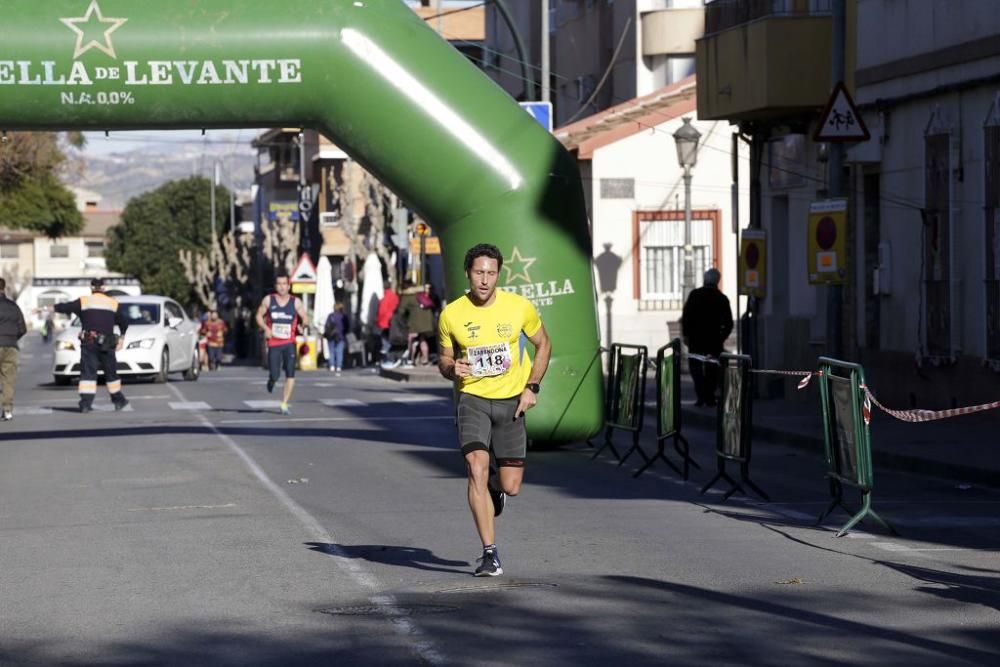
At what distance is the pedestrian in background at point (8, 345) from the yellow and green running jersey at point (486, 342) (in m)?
14.5

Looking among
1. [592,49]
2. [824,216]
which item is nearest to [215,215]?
[592,49]

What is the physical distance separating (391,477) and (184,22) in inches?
175

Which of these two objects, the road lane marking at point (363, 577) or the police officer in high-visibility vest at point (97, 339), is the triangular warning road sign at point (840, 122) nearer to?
the road lane marking at point (363, 577)

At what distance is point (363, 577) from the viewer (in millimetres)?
10031

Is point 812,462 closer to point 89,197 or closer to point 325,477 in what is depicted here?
point 325,477

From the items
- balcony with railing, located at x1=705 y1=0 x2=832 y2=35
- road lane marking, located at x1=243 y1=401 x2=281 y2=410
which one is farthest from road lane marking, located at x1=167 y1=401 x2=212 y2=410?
balcony with railing, located at x1=705 y1=0 x2=832 y2=35

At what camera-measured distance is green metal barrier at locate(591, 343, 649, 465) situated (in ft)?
57.1

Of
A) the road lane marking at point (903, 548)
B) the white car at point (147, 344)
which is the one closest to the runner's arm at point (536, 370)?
the road lane marking at point (903, 548)

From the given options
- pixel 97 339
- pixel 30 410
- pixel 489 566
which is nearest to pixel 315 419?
pixel 97 339

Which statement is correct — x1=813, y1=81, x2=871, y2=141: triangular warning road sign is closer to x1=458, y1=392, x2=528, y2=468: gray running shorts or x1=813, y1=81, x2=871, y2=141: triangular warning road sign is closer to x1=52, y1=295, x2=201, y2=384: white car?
x1=458, y1=392, x2=528, y2=468: gray running shorts

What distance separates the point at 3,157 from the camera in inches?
1453

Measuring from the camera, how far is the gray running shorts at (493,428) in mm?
10102

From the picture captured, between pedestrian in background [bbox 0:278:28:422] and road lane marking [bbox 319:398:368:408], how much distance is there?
433cm

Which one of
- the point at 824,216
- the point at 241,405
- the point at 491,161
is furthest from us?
the point at 241,405
